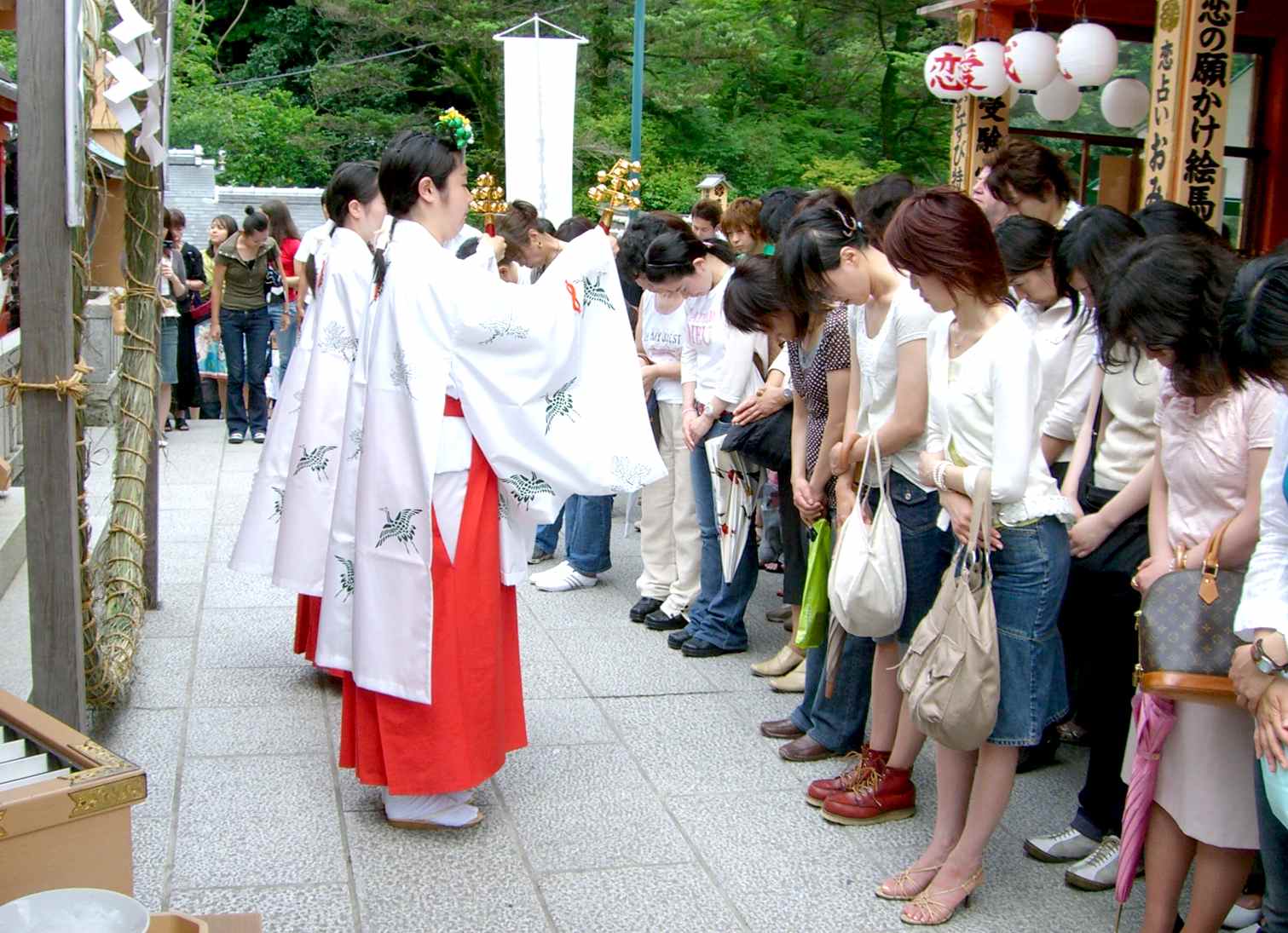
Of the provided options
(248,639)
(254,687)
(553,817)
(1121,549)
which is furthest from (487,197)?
(1121,549)

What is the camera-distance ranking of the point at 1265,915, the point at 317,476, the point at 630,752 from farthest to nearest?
the point at 317,476 → the point at 630,752 → the point at 1265,915

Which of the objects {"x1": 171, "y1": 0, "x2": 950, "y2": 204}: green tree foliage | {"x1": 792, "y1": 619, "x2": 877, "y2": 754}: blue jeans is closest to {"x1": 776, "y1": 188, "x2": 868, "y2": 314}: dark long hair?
{"x1": 792, "y1": 619, "x2": 877, "y2": 754}: blue jeans

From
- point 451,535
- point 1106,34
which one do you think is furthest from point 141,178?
point 1106,34

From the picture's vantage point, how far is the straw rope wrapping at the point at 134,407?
15.1 ft

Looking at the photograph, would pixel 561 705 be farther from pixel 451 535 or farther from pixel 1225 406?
pixel 1225 406

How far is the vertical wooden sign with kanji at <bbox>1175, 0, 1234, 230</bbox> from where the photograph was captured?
6.60m

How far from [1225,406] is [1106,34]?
5.58m

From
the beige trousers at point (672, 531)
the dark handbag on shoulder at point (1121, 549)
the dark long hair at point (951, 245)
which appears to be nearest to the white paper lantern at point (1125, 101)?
the beige trousers at point (672, 531)

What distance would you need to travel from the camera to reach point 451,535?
354 cm

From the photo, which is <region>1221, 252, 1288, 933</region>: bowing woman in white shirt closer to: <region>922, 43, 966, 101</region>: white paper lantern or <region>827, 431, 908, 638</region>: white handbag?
<region>827, 431, 908, 638</region>: white handbag

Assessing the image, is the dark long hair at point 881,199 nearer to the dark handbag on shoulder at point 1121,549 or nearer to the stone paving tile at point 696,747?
the dark handbag on shoulder at point 1121,549

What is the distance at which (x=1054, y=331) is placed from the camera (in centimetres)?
389

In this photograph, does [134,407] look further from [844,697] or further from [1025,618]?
[1025,618]

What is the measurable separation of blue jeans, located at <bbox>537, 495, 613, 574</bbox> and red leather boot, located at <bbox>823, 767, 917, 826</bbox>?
8.86 ft
